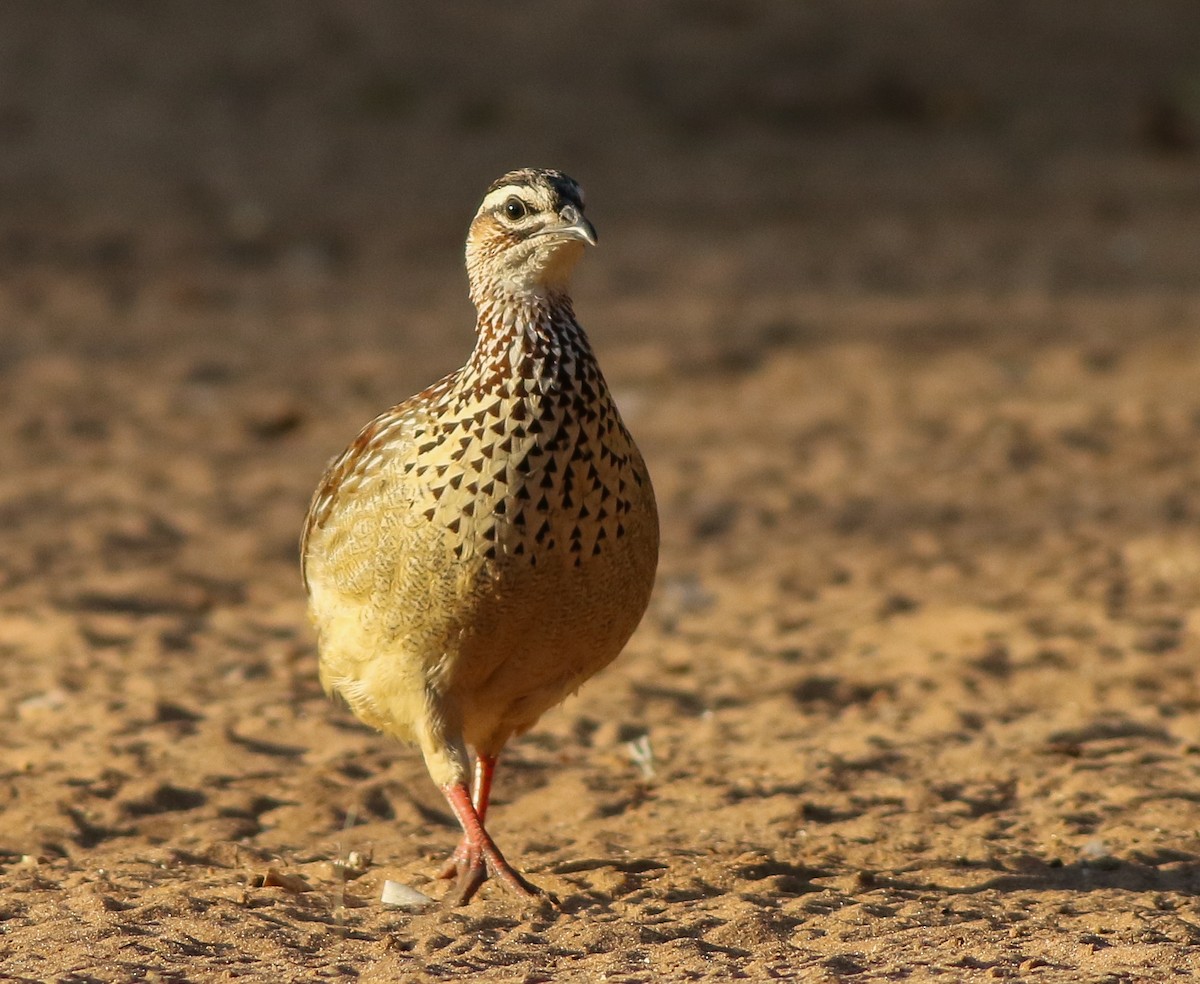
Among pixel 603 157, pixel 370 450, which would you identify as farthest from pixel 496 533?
pixel 603 157

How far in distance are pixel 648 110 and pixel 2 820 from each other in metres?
13.2

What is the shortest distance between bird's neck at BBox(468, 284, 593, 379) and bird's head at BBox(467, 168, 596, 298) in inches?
1.6

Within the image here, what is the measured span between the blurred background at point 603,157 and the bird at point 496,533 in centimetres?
676

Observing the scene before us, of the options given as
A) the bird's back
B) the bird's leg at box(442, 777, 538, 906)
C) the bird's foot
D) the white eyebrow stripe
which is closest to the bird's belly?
the bird's back

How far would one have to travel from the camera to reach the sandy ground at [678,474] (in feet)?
16.5

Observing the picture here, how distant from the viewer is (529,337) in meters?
4.89

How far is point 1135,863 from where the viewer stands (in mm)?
5270

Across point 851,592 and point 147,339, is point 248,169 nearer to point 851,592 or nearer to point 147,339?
point 147,339

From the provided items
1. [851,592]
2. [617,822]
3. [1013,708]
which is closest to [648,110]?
[851,592]

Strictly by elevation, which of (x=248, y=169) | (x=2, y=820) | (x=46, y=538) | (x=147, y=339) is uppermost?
(x=248, y=169)

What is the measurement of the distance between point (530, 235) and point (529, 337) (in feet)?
1.04

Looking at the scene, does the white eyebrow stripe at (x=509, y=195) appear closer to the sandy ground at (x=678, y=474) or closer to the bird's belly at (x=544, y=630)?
the bird's belly at (x=544, y=630)

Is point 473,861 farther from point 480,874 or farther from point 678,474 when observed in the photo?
point 678,474

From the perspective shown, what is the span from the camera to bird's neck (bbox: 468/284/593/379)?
15.9 ft
